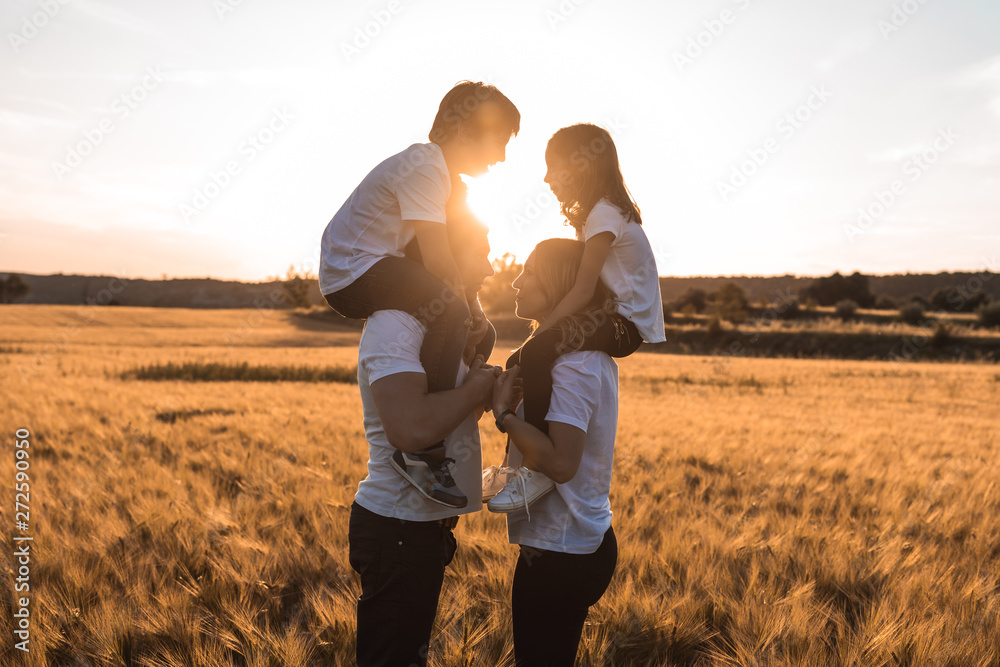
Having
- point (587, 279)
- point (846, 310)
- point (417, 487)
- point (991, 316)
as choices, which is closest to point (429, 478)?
point (417, 487)

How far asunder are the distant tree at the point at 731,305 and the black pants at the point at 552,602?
5180 centimetres

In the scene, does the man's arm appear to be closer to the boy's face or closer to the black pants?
the black pants

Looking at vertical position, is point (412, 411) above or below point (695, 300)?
below

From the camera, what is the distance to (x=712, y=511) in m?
5.25

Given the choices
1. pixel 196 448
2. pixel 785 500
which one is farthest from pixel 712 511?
pixel 196 448

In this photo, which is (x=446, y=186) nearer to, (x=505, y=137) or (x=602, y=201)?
(x=505, y=137)

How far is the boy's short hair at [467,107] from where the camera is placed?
78.1 inches

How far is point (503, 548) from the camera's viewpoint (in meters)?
3.94

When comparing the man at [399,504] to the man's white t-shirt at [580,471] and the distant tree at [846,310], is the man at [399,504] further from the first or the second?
the distant tree at [846,310]

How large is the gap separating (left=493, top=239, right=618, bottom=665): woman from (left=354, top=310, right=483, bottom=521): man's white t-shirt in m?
0.20

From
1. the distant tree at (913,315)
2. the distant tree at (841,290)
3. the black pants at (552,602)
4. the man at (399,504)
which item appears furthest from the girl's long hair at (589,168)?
the distant tree at (841,290)

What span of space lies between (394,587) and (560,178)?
5.20ft

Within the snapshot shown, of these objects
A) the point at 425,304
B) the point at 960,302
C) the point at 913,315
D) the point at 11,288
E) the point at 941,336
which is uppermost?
the point at 11,288

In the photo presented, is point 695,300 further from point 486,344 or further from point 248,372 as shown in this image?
point 486,344
